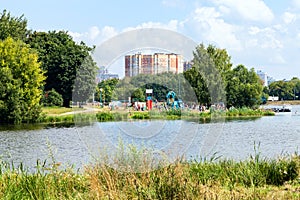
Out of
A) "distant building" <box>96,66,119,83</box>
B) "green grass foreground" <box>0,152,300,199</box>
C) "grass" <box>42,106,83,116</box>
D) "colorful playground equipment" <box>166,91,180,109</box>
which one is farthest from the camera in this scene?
"grass" <box>42,106,83,116</box>

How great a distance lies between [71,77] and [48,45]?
8.78 m

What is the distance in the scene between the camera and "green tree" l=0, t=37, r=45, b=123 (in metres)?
35.5

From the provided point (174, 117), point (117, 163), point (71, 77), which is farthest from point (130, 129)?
point (71, 77)

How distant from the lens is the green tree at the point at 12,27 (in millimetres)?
48831

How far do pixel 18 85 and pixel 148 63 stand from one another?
2838 cm

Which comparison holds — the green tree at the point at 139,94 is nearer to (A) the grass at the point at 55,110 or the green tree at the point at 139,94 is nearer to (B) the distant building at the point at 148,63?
(B) the distant building at the point at 148,63

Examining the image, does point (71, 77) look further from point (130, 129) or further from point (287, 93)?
point (287, 93)

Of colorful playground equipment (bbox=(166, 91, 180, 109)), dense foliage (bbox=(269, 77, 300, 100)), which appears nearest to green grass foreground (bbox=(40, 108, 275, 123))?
colorful playground equipment (bbox=(166, 91, 180, 109))

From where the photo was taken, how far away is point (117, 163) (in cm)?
727

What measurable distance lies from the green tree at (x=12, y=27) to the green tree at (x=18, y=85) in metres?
11.5

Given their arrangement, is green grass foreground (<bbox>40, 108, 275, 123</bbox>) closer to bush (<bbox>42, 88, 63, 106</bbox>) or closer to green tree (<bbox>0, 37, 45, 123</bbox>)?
green tree (<bbox>0, 37, 45, 123</bbox>)

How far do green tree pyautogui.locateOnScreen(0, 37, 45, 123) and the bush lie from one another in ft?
23.1

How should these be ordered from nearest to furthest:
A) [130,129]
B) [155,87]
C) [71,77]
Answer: [155,87]
[130,129]
[71,77]

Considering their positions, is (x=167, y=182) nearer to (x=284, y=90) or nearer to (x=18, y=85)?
(x=18, y=85)
